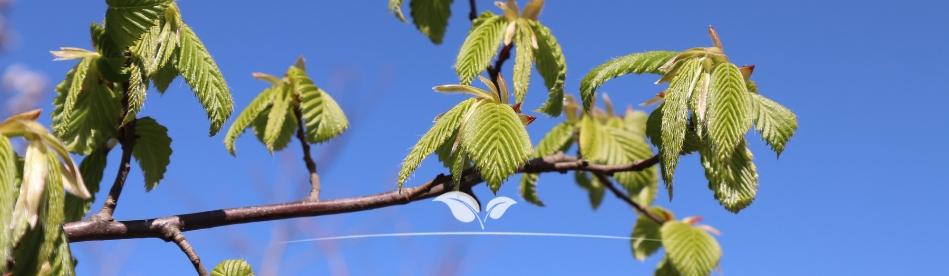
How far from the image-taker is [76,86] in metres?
1.25

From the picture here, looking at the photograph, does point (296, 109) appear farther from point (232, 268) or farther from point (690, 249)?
point (690, 249)

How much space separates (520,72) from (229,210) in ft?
1.85

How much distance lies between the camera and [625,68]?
1.12 m

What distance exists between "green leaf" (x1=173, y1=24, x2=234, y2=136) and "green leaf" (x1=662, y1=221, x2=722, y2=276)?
3.58 ft

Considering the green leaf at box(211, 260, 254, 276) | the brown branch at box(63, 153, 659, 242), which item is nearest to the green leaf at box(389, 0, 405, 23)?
the brown branch at box(63, 153, 659, 242)

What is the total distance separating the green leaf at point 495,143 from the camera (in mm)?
952

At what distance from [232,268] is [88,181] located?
1.77ft

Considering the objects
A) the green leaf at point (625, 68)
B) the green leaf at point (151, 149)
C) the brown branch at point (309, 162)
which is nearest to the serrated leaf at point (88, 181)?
the green leaf at point (151, 149)

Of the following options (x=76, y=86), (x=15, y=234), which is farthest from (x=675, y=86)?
(x=76, y=86)

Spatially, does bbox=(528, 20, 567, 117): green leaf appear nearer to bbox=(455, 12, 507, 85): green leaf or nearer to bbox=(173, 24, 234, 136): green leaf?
bbox=(455, 12, 507, 85): green leaf

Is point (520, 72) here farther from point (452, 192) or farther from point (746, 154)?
point (746, 154)

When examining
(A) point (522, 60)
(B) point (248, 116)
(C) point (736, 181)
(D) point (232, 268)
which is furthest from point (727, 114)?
(B) point (248, 116)

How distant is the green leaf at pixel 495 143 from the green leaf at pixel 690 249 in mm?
921

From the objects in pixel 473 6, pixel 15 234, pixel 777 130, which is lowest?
pixel 15 234
